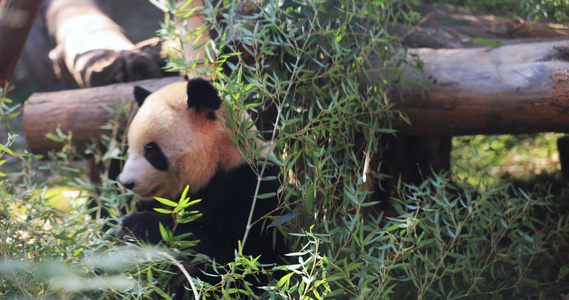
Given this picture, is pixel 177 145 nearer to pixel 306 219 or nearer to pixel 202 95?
pixel 202 95

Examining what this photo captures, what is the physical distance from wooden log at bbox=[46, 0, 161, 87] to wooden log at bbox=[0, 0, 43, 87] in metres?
0.35

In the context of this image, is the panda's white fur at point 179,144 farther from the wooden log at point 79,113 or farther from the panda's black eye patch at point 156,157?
the wooden log at point 79,113

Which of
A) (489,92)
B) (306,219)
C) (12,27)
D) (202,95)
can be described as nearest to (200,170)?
(202,95)

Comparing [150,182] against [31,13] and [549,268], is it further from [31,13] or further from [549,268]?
[549,268]

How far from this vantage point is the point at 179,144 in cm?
205

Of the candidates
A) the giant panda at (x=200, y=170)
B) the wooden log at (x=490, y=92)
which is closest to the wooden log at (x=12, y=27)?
the giant panda at (x=200, y=170)

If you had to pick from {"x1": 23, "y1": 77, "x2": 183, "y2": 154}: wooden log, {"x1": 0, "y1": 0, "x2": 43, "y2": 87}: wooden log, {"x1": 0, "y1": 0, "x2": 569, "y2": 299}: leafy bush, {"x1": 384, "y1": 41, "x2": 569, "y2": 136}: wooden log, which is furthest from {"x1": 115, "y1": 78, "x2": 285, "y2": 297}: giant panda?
{"x1": 0, "y1": 0, "x2": 43, "y2": 87}: wooden log

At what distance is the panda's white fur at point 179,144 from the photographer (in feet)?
6.68

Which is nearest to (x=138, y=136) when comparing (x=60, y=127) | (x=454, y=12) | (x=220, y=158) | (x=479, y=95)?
(x=220, y=158)

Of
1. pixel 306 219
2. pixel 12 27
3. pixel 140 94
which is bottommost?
pixel 306 219

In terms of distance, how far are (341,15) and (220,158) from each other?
84 cm

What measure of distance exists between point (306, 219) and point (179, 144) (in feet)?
1.91

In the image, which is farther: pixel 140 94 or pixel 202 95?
pixel 140 94

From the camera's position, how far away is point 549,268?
8.29 feet
